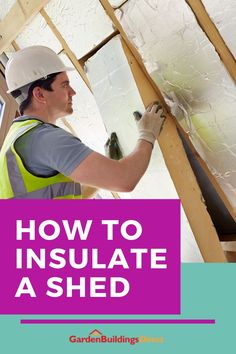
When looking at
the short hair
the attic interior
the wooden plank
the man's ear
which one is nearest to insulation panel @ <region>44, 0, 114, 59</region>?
the attic interior

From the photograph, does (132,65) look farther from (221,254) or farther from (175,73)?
(221,254)

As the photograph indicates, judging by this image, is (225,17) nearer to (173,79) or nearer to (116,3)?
(173,79)

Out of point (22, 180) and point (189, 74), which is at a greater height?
point (189, 74)

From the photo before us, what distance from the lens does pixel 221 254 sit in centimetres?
173

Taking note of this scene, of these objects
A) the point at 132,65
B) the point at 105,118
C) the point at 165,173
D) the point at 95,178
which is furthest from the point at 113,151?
the point at 95,178

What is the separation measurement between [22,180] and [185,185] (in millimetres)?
674

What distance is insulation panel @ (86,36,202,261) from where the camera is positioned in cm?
174

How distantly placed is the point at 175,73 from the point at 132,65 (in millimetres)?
196

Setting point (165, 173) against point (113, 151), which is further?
point (113, 151)

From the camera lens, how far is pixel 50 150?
141 centimetres

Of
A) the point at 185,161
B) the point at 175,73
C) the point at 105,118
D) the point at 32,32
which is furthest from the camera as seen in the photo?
the point at 32,32

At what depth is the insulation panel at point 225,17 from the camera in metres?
1.35

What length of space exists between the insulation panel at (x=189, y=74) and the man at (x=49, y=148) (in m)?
0.13

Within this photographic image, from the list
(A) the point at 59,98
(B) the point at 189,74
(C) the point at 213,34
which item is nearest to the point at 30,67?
(A) the point at 59,98
